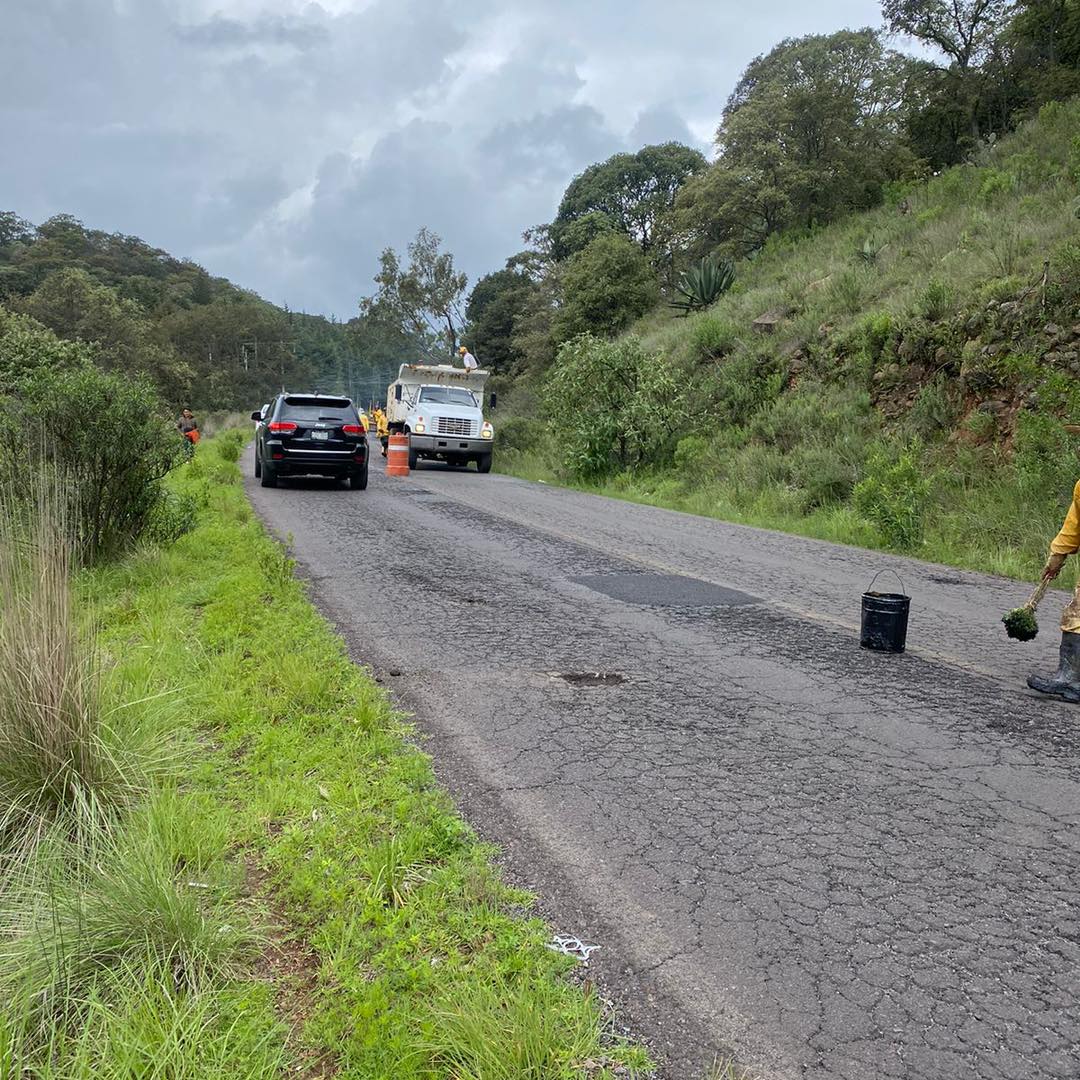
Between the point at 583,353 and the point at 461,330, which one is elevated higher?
the point at 461,330

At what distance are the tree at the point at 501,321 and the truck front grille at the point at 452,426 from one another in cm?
2713

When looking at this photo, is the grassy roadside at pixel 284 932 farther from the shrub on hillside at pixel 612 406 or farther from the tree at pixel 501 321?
the tree at pixel 501 321

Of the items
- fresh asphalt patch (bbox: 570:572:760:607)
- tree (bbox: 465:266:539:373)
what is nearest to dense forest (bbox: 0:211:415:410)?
tree (bbox: 465:266:539:373)

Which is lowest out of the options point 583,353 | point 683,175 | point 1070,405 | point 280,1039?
point 280,1039

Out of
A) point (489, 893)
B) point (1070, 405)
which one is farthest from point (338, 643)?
point (1070, 405)

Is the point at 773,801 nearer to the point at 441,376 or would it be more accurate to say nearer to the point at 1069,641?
the point at 1069,641

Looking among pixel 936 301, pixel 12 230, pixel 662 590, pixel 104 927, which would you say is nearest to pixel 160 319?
pixel 12 230

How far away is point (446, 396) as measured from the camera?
23.6 m

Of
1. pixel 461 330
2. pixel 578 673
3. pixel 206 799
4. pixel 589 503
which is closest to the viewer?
pixel 206 799

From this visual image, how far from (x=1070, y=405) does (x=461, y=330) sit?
164ft

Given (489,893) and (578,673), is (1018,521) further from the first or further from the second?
(489,893)

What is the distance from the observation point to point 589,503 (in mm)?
15867

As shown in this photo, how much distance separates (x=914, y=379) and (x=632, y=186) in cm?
4186

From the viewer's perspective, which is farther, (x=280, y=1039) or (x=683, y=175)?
(x=683, y=175)
